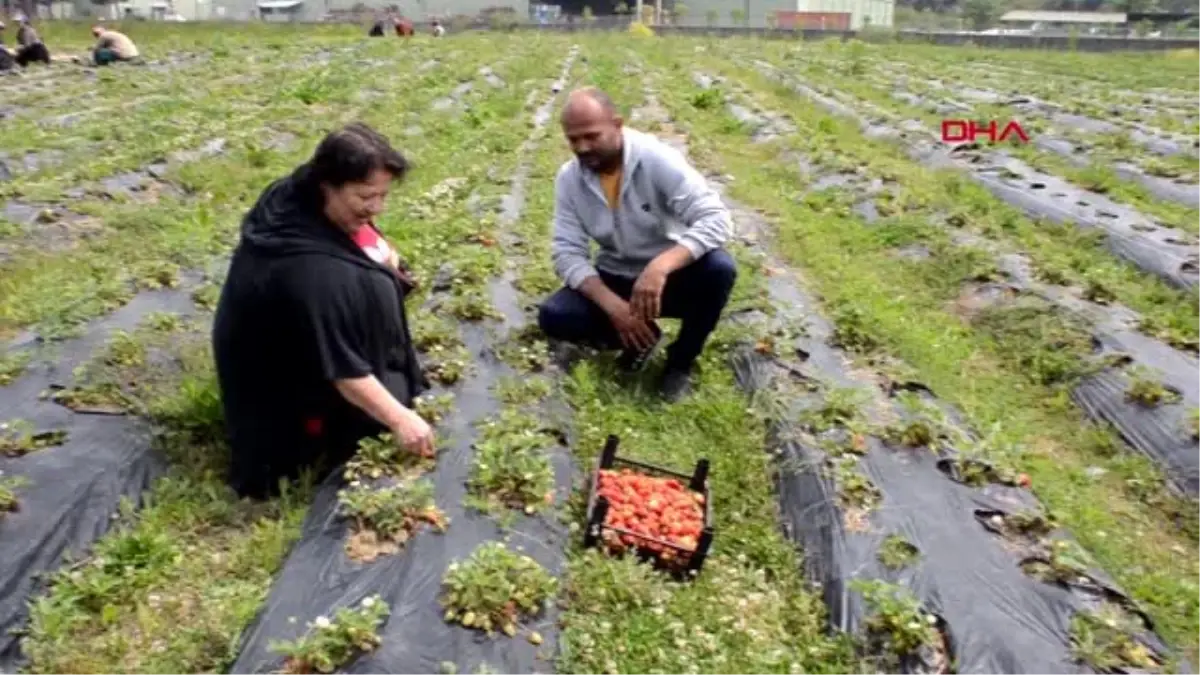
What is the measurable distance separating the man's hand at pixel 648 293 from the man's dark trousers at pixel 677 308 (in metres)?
0.21

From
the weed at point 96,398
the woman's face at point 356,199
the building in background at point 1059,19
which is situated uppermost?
the building in background at point 1059,19

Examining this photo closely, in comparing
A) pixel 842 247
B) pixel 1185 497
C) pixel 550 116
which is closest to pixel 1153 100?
pixel 550 116

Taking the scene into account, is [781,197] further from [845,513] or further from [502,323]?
[845,513]

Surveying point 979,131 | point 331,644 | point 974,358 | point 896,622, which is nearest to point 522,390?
point 331,644

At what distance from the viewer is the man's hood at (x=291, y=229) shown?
10.3 feet

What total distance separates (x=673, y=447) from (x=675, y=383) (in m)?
0.47

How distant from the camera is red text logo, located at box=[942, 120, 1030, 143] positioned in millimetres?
A: 10531

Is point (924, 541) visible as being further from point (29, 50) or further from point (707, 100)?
point (29, 50)

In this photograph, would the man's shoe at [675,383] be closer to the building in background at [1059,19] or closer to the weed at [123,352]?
the weed at [123,352]

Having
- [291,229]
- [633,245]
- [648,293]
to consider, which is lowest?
[648,293]

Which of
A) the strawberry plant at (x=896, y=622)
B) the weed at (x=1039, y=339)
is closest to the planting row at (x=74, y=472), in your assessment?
the strawberry plant at (x=896, y=622)

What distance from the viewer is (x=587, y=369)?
4.32m

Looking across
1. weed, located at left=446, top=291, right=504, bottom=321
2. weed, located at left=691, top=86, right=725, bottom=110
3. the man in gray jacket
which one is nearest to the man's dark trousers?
the man in gray jacket

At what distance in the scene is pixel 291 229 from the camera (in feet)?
10.3
